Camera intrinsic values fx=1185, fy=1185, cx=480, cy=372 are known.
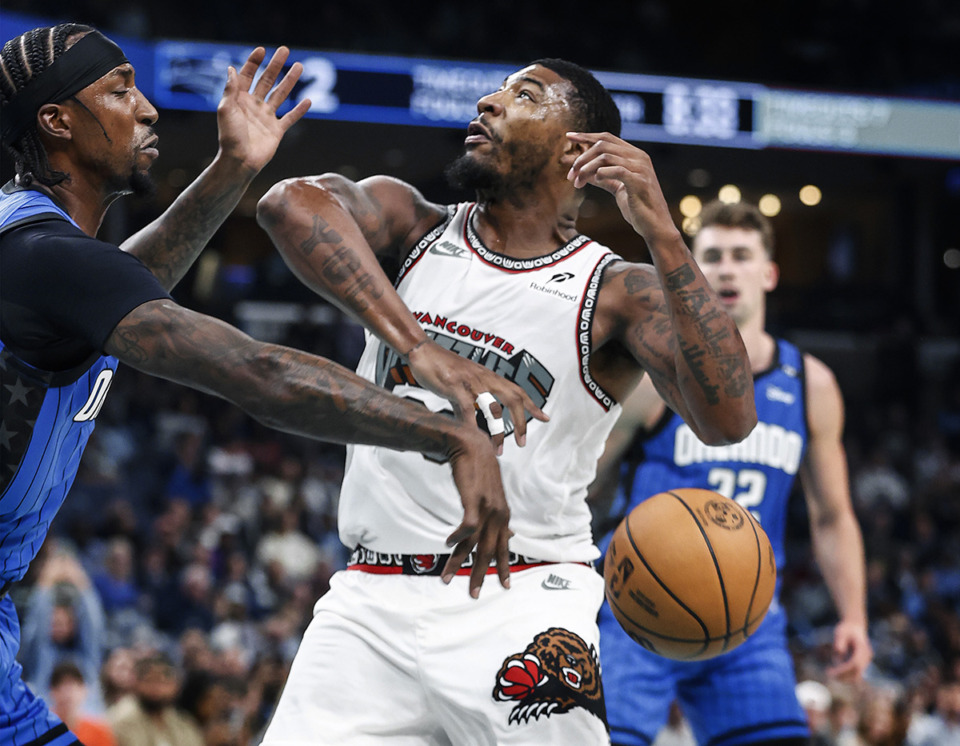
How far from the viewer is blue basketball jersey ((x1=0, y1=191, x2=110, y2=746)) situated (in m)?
2.57

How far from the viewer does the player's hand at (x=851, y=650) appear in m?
4.79

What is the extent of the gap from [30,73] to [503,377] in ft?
4.29

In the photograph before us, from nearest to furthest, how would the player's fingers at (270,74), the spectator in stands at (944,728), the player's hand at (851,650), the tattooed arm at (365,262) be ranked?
the tattooed arm at (365,262) → the player's fingers at (270,74) → the player's hand at (851,650) → the spectator in stands at (944,728)

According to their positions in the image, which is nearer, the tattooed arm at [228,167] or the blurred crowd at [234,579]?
the tattooed arm at [228,167]

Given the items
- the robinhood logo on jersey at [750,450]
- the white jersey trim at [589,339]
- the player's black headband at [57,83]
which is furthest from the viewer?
the robinhood logo on jersey at [750,450]

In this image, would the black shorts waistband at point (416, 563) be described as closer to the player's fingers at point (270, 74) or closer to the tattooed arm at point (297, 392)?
the tattooed arm at point (297, 392)

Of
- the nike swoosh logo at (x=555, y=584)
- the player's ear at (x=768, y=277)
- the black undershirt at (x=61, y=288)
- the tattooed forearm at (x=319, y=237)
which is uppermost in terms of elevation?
the player's ear at (x=768, y=277)

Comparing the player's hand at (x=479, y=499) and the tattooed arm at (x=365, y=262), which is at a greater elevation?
the tattooed arm at (x=365, y=262)

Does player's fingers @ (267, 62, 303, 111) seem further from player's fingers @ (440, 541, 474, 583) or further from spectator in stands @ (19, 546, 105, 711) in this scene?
spectator in stands @ (19, 546, 105, 711)

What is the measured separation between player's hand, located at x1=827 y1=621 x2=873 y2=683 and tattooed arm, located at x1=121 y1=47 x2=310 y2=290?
300 cm

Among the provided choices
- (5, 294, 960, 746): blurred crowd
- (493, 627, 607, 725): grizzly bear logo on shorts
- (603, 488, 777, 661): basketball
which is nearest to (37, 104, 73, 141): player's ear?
(493, 627, 607, 725): grizzly bear logo on shorts

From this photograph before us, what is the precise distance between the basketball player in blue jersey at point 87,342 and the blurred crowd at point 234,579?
13.7ft

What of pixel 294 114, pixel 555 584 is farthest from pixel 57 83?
pixel 555 584

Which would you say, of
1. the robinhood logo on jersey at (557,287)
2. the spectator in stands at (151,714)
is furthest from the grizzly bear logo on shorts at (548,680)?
the spectator in stands at (151,714)
